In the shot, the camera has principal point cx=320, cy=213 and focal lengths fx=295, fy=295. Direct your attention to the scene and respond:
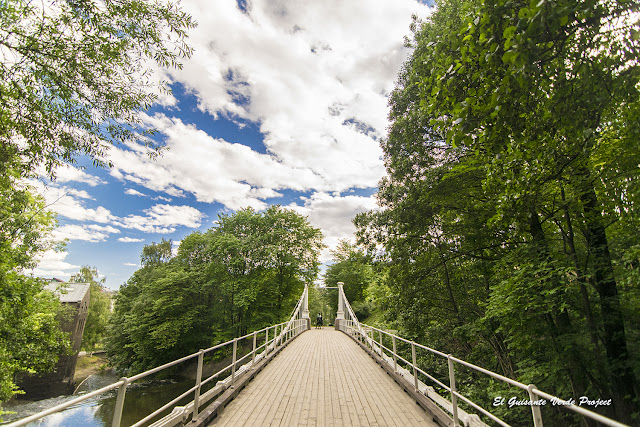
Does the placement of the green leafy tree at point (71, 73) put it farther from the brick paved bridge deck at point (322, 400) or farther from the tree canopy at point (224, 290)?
the tree canopy at point (224, 290)

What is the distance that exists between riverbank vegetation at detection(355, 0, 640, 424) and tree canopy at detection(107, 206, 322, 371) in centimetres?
1334

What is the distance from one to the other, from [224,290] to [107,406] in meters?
8.49

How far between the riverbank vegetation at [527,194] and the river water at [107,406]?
14550 millimetres

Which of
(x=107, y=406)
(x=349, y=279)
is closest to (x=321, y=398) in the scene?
(x=107, y=406)

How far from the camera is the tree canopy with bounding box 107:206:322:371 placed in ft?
66.4

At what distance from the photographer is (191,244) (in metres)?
25.5

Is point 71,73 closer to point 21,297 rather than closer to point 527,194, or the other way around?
point 527,194

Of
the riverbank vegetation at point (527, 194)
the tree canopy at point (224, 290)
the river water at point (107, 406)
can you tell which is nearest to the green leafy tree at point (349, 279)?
the tree canopy at point (224, 290)

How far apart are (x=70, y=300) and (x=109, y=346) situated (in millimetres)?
6911

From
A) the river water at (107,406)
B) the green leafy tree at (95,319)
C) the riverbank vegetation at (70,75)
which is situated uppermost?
the riverbank vegetation at (70,75)

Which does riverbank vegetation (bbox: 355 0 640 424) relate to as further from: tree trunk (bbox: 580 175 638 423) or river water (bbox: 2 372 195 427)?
river water (bbox: 2 372 195 427)

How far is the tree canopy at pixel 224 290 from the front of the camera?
20234 mm

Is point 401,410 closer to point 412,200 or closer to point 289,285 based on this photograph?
point 412,200

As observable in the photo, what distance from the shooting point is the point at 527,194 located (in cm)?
372
